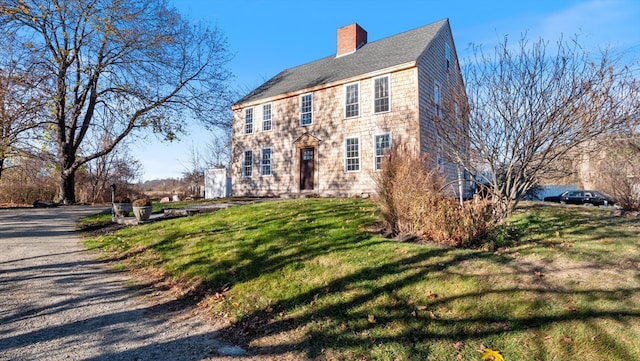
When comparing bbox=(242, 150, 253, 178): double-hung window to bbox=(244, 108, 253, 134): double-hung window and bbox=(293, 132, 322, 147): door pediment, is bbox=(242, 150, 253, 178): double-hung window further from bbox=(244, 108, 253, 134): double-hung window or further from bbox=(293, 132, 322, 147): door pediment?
bbox=(293, 132, 322, 147): door pediment

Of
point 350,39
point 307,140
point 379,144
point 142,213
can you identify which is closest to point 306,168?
point 307,140

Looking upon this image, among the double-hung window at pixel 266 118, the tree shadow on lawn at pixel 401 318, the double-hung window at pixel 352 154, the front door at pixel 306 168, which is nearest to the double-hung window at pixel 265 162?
the double-hung window at pixel 266 118

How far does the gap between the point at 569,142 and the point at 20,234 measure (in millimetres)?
13690

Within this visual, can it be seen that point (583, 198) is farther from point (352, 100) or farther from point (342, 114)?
point (342, 114)

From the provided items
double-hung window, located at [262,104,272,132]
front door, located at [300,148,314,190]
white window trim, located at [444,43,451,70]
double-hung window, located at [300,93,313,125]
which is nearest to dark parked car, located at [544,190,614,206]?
white window trim, located at [444,43,451,70]

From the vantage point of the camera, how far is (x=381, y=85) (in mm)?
15859

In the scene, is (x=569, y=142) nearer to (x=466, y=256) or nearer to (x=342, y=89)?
(x=466, y=256)

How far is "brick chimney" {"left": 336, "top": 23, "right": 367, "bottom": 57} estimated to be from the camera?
782 inches

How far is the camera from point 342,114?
17.1 meters

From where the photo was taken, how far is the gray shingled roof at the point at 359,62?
16.1m

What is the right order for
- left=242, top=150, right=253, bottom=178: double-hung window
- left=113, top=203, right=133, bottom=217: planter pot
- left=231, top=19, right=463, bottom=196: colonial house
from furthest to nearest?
left=242, top=150, right=253, bottom=178: double-hung window, left=231, top=19, right=463, bottom=196: colonial house, left=113, top=203, right=133, bottom=217: planter pot

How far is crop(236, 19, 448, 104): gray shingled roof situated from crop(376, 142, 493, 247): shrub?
9.73 meters

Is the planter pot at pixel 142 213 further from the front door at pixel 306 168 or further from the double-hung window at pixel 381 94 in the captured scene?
the double-hung window at pixel 381 94

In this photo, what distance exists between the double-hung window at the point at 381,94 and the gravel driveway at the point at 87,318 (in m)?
12.7
